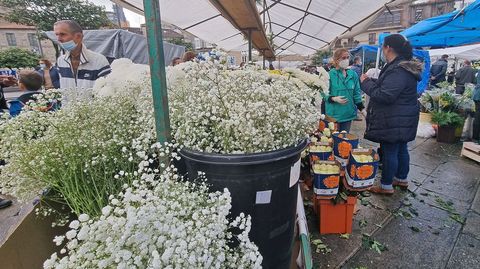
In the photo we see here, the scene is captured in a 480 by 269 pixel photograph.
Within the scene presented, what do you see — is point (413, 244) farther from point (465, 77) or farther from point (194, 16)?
point (465, 77)

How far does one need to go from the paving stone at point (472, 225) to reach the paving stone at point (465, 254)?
9 centimetres

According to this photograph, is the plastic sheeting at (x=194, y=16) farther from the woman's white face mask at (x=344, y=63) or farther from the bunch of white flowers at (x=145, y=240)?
the bunch of white flowers at (x=145, y=240)

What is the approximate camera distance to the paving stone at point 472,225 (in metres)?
2.64

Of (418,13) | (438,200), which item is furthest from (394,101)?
(418,13)

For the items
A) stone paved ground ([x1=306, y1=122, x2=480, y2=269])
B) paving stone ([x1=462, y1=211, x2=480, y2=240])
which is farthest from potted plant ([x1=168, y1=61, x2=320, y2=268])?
paving stone ([x1=462, y1=211, x2=480, y2=240])

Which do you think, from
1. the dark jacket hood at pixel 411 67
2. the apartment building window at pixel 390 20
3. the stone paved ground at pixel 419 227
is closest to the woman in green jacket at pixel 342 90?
the dark jacket hood at pixel 411 67

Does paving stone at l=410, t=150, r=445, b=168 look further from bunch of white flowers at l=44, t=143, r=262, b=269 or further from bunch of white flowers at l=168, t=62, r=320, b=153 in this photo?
bunch of white flowers at l=44, t=143, r=262, b=269

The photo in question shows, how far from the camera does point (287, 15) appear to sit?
226 inches

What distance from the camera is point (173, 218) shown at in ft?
2.86

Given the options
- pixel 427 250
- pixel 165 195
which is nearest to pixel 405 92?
pixel 427 250

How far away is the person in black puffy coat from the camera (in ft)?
9.46

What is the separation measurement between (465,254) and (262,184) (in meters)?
2.31

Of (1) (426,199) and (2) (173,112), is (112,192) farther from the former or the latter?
(1) (426,199)

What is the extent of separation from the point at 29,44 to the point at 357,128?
54824mm
